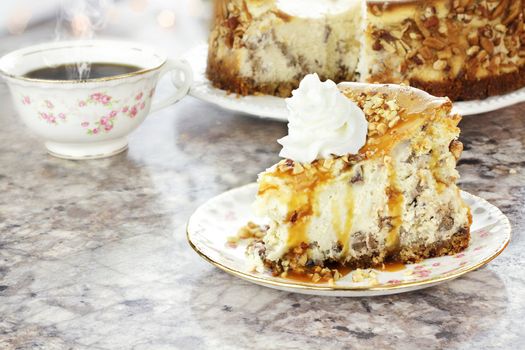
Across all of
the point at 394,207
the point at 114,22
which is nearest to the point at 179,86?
the point at 394,207

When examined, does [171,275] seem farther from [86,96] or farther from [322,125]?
[86,96]

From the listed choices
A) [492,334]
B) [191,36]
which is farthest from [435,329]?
[191,36]

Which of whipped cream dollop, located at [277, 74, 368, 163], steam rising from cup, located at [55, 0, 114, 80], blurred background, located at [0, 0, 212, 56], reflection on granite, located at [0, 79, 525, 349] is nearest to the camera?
reflection on granite, located at [0, 79, 525, 349]

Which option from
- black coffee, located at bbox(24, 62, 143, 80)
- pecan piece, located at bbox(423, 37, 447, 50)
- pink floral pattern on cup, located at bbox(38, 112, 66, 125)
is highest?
pecan piece, located at bbox(423, 37, 447, 50)

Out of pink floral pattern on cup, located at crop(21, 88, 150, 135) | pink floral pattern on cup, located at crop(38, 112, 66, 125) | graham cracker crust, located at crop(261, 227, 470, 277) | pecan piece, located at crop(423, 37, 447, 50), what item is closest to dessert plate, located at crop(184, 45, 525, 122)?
Result: pecan piece, located at crop(423, 37, 447, 50)

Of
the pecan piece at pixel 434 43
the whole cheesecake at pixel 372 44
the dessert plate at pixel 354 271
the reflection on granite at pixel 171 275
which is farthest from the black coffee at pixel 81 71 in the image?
the pecan piece at pixel 434 43

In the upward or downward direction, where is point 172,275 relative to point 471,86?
downward

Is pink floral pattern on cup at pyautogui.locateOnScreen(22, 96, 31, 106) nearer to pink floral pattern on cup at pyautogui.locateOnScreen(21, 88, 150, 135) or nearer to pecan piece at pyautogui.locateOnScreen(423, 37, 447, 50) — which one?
pink floral pattern on cup at pyautogui.locateOnScreen(21, 88, 150, 135)

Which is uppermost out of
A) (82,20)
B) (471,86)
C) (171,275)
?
Answer: (82,20)
